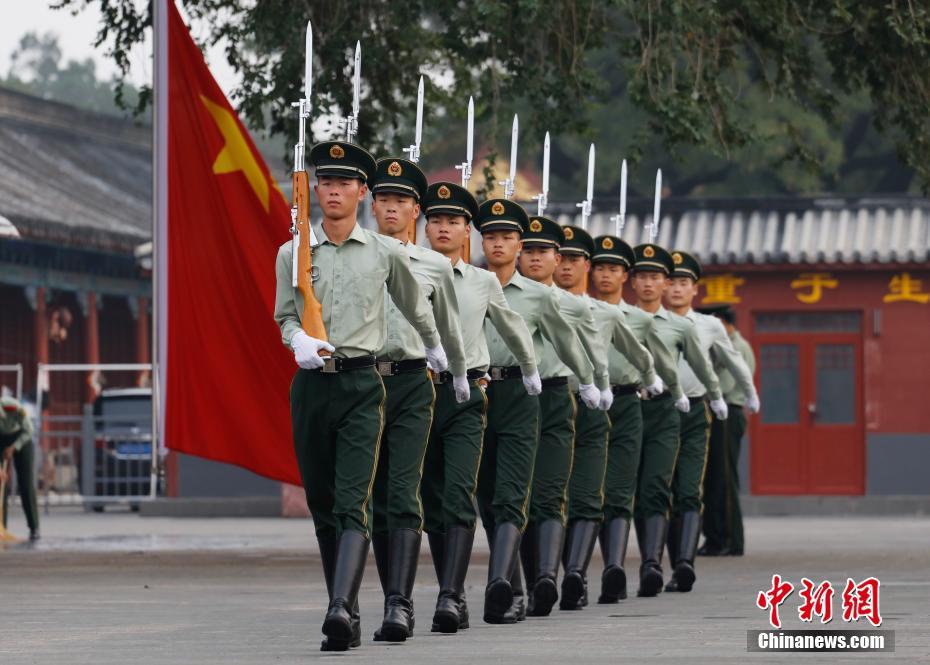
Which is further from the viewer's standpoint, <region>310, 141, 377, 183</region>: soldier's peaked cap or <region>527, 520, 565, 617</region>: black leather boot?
<region>527, 520, 565, 617</region>: black leather boot

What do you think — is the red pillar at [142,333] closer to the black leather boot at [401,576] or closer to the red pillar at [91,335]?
the red pillar at [91,335]

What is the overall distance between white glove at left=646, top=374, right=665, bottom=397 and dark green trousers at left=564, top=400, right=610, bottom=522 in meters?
0.87

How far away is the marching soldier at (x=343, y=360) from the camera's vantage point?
995 centimetres

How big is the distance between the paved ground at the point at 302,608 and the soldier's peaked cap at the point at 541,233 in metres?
1.95

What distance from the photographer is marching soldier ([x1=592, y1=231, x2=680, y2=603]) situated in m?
13.2

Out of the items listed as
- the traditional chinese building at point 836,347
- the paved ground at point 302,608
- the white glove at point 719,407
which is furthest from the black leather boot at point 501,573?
the traditional chinese building at point 836,347

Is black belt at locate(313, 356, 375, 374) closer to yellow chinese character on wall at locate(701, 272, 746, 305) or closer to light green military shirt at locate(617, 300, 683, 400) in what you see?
light green military shirt at locate(617, 300, 683, 400)

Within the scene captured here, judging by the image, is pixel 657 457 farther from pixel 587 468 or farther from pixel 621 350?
pixel 587 468

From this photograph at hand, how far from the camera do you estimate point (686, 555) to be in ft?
46.4

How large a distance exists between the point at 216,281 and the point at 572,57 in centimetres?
315

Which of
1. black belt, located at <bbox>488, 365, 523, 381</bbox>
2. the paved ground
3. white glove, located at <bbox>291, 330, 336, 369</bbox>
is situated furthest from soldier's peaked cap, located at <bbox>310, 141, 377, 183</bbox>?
the paved ground

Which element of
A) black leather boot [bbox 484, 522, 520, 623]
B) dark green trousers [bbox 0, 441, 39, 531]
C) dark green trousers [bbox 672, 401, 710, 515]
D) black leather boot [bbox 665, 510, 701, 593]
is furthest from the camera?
dark green trousers [bbox 0, 441, 39, 531]

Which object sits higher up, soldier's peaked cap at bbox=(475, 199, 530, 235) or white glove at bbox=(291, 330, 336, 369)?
soldier's peaked cap at bbox=(475, 199, 530, 235)

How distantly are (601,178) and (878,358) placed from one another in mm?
15661
